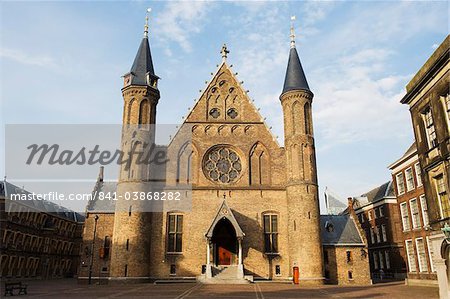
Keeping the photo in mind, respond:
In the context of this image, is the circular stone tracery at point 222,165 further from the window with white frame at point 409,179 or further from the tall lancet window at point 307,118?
the window with white frame at point 409,179

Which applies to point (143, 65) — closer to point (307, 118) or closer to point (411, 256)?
point (307, 118)

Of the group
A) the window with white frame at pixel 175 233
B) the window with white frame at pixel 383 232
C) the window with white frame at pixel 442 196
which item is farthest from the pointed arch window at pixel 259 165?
the window with white frame at pixel 383 232

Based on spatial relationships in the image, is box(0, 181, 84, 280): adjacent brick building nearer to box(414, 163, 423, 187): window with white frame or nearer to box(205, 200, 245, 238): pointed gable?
box(205, 200, 245, 238): pointed gable

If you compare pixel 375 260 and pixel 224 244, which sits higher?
pixel 224 244

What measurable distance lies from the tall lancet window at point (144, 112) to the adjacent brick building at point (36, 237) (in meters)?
23.8

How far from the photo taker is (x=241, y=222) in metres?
32.2

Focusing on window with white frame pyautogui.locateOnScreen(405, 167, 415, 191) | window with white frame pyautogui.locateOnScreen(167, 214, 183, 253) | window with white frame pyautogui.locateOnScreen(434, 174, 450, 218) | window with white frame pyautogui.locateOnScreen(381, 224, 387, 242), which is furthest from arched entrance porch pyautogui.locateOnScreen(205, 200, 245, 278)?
window with white frame pyautogui.locateOnScreen(381, 224, 387, 242)

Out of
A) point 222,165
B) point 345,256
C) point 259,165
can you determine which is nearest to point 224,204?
point 222,165

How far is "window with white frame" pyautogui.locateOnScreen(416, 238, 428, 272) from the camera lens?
31.7 meters

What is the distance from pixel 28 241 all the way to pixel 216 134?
1342 inches

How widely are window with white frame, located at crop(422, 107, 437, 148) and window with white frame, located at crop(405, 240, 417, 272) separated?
17820 mm

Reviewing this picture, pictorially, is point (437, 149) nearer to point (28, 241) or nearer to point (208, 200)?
point (208, 200)

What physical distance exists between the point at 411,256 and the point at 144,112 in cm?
2814

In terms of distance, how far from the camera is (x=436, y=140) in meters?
19.0
